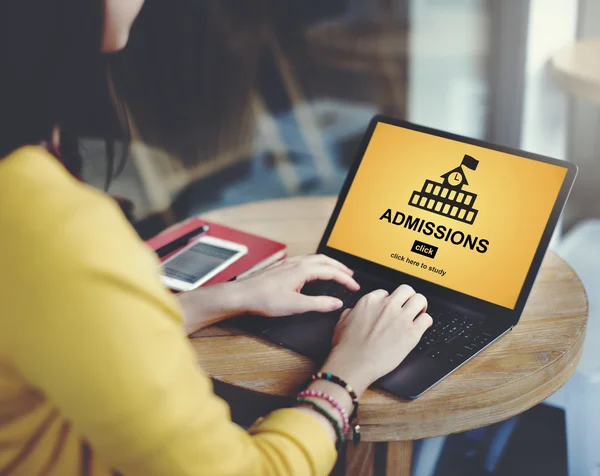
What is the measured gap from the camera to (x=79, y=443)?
68 cm

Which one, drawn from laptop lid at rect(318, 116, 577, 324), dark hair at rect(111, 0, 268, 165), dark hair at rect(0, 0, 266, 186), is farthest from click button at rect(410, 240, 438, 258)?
dark hair at rect(111, 0, 268, 165)

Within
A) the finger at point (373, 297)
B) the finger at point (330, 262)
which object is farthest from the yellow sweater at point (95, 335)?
the finger at point (330, 262)

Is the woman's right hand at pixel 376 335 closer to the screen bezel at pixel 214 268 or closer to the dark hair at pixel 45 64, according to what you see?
the screen bezel at pixel 214 268

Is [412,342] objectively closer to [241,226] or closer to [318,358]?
[318,358]

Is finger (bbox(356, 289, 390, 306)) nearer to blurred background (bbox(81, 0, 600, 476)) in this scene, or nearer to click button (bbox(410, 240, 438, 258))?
click button (bbox(410, 240, 438, 258))

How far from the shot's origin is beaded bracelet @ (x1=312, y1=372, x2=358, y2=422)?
78 centimetres

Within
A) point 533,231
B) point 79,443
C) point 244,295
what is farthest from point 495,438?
point 79,443

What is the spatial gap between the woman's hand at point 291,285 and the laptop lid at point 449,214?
0.09 meters

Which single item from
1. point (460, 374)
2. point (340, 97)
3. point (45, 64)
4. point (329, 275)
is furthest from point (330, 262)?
point (340, 97)

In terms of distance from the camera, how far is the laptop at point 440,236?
3.06ft

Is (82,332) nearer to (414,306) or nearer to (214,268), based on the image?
(414,306)

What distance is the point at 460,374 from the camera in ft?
2.89

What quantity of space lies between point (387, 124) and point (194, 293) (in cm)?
44

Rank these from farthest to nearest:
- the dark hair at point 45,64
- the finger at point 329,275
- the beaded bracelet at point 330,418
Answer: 1. the finger at point 329,275
2. the beaded bracelet at point 330,418
3. the dark hair at point 45,64
